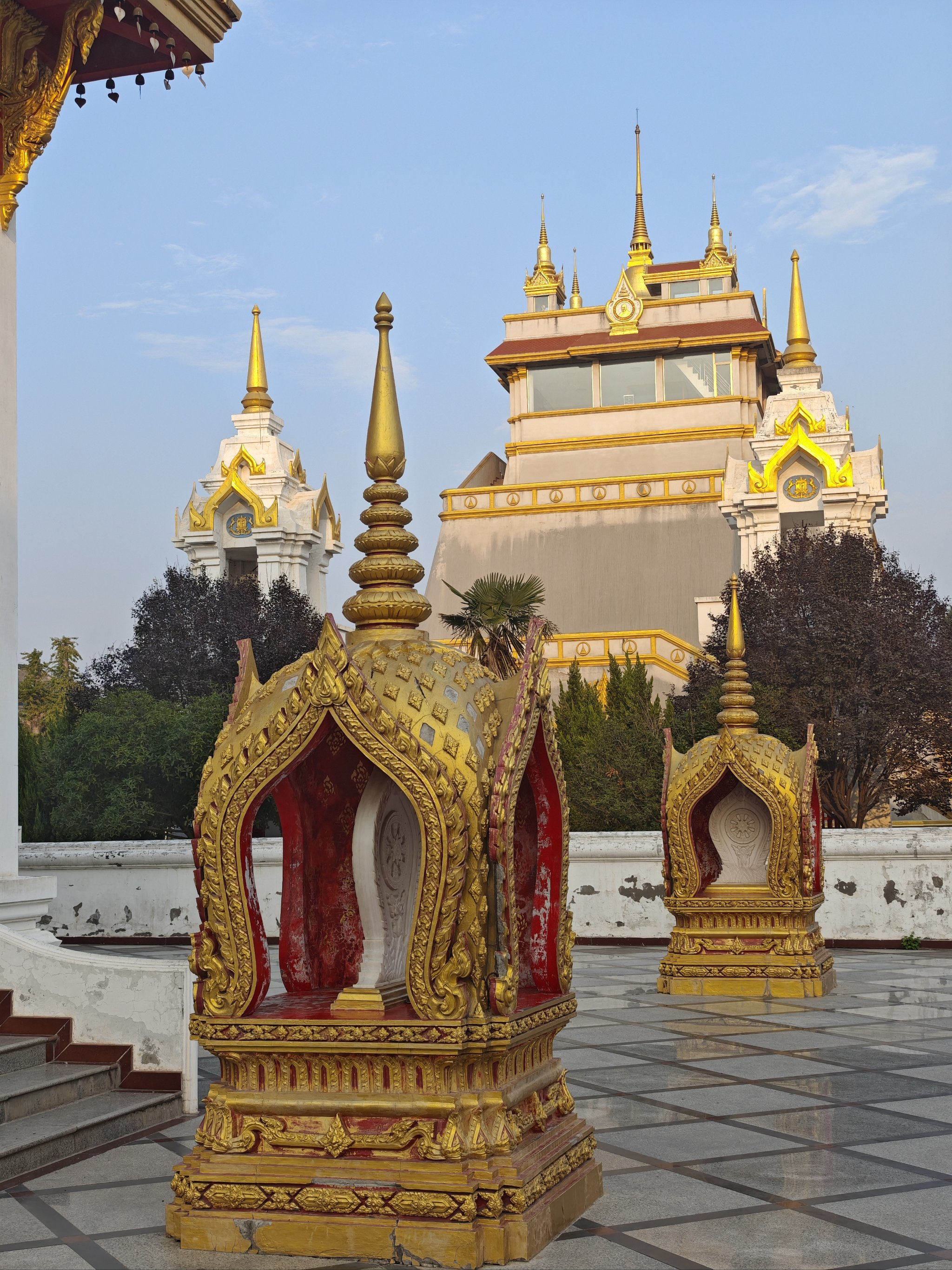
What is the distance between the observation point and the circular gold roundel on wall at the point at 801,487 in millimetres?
32281

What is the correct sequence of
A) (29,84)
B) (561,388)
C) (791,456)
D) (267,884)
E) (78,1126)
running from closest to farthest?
(78,1126) → (29,84) → (267,884) → (791,456) → (561,388)

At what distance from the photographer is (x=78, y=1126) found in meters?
6.21

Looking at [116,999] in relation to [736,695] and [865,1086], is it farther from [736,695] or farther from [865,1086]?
[736,695]

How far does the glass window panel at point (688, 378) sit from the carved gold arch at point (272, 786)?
41853 mm

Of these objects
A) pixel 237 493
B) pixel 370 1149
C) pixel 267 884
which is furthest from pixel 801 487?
pixel 370 1149

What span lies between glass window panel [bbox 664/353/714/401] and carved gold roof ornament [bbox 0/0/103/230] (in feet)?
127

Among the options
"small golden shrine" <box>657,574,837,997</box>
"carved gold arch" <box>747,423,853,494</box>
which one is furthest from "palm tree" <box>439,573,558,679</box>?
"carved gold arch" <box>747,423,853,494</box>

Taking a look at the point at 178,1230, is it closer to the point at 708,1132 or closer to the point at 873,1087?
the point at 708,1132

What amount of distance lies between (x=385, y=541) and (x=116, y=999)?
3.09 meters

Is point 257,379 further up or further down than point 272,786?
further up

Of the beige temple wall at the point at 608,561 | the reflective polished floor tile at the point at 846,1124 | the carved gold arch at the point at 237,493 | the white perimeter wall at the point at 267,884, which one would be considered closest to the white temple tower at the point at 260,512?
the carved gold arch at the point at 237,493

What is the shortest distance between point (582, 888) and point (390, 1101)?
39.2ft

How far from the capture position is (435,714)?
5023mm

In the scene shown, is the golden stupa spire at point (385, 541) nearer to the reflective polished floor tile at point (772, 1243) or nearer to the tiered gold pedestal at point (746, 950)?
the reflective polished floor tile at point (772, 1243)
